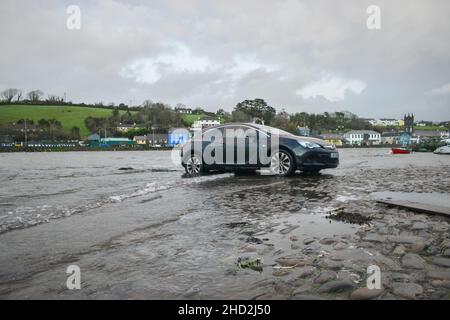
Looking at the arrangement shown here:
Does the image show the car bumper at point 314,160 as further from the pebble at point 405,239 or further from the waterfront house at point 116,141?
the waterfront house at point 116,141

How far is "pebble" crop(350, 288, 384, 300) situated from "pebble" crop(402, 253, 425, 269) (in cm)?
56

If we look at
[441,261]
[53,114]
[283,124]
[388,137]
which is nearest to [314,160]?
Answer: [441,261]

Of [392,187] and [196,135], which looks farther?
[196,135]

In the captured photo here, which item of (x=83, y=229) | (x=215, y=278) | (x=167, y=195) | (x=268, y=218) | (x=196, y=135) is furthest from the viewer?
(x=196, y=135)

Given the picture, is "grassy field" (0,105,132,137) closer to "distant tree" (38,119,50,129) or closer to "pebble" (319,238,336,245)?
"distant tree" (38,119,50,129)

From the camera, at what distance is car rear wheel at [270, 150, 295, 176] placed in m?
9.88

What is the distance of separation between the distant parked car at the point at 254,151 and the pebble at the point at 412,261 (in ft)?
23.0

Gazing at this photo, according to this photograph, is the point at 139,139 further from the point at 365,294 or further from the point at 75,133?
the point at 365,294

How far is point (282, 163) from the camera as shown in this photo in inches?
394

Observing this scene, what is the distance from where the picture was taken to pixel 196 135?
11.2 m
